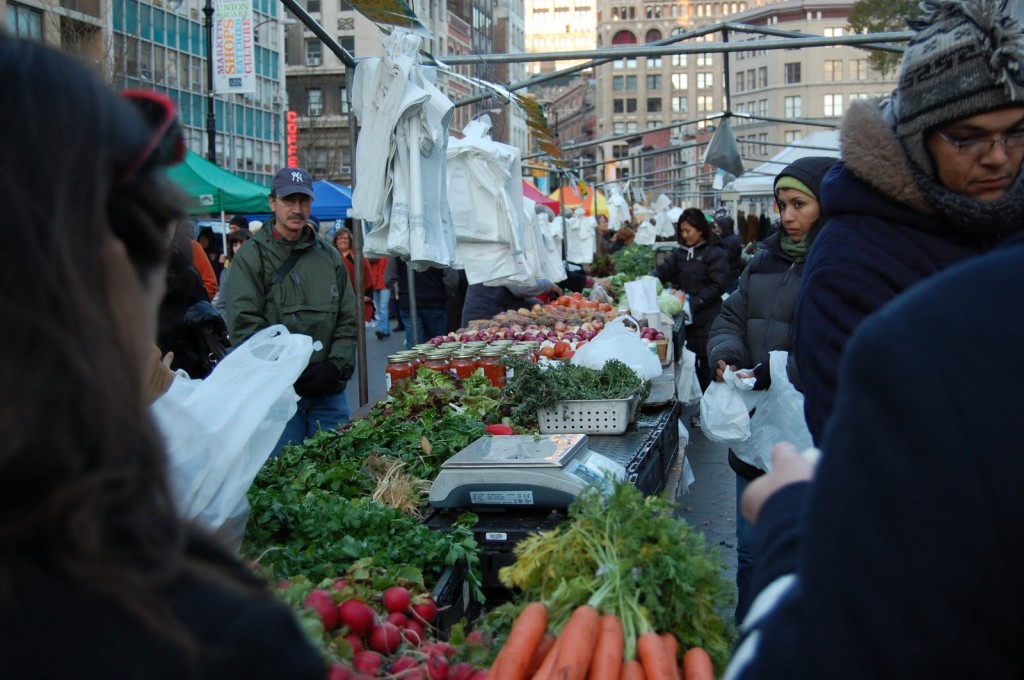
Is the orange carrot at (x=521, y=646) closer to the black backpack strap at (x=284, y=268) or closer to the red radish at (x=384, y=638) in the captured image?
the red radish at (x=384, y=638)

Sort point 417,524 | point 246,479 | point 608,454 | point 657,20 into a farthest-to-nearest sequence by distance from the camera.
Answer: point 657,20 → point 608,454 → point 417,524 → point 246,479

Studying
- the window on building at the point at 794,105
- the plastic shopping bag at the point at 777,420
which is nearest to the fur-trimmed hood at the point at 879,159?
the plastic shopping bag at the point at 777,420

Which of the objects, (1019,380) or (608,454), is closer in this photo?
(1019,380)

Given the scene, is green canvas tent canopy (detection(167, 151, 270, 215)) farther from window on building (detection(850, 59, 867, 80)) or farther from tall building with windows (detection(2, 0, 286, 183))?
window on building (detection(850, 59, 867, 80))

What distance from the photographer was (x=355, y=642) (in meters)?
2.92

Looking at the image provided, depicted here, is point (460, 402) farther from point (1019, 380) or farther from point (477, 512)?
point (1019, 380)

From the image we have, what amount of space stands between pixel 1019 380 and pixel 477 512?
3012 mm

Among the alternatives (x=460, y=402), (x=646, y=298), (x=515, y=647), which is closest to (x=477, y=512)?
(x=515, y=647)

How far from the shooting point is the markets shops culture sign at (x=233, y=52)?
20578 millimetres

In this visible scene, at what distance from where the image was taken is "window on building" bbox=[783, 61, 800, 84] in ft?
384

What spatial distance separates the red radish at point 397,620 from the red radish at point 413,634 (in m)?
0.02

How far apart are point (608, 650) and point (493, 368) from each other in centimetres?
400

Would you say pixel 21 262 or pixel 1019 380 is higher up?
pixel 21 262

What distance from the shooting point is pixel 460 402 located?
5973 millimetres
